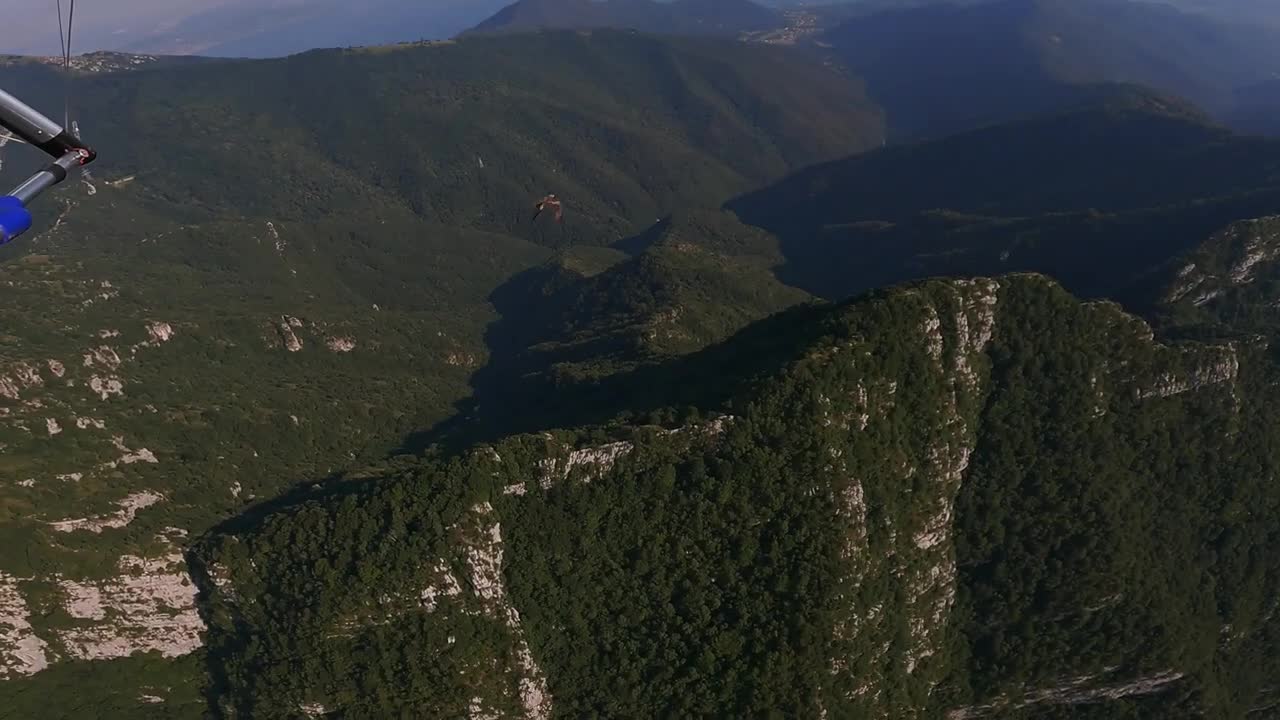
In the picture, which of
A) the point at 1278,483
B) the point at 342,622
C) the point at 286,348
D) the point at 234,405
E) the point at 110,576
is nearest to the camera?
the point at 342,622

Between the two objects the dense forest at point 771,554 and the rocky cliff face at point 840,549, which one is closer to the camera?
the rocky cliff face at point 840,549

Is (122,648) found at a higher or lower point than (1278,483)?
lower

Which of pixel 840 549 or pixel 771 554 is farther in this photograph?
pixel 840 549

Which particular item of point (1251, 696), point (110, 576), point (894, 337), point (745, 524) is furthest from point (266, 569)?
point (1251, 696)

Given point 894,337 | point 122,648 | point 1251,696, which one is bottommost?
point 1251,696

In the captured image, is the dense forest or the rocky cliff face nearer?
the rocky cliff face

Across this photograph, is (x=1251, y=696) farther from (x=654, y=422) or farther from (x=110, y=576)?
(x=110, y=576)

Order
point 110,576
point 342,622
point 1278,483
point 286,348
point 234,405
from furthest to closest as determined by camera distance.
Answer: point 286,348
point 234,405
point 1278,483
point 110,576
point 342,622

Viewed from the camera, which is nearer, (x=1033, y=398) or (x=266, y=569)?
(x=266, y=569)
